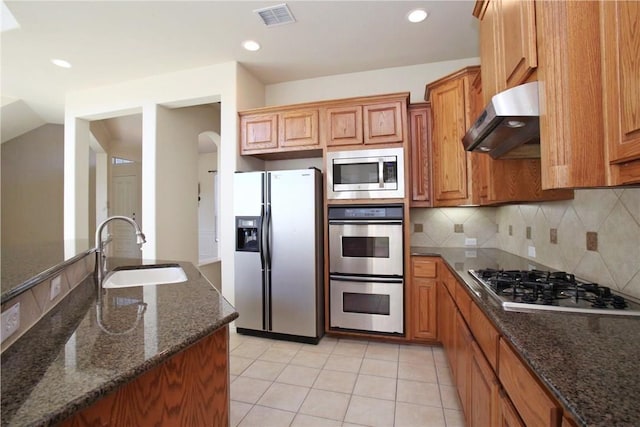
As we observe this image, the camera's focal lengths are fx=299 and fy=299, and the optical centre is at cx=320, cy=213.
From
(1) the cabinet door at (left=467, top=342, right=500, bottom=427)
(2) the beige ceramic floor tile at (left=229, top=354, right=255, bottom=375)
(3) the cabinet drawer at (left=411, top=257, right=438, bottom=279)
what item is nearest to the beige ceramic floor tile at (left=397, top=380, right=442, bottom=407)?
(1) the cabinet door at (left=467, top=342, right=500, bottom=427)

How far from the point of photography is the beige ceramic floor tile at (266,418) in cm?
180

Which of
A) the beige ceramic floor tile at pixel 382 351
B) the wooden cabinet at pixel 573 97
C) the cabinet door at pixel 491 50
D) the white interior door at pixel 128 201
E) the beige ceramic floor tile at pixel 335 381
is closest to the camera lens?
the wooden cabinet at pixel 573 97

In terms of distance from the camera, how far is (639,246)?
4.11 ft

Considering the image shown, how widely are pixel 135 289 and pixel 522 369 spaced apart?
161 centimetres

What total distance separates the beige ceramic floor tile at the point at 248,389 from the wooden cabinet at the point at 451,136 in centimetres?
220

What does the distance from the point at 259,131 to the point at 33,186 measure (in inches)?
199

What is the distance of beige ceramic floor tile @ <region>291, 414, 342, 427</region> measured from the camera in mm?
1788

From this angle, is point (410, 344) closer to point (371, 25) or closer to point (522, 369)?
point (522, 369)

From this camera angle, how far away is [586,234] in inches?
63.5

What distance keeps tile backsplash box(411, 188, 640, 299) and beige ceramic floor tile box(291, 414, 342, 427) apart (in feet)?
5.37

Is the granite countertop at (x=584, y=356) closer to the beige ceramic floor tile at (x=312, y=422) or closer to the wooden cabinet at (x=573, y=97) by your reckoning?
the wooden cabinet at (x=573, y=97)

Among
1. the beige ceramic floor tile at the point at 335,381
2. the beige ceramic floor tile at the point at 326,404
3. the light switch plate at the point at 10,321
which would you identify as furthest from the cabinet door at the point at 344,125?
the light switch plate at the point at 10,321

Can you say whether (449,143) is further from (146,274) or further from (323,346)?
(146,274)

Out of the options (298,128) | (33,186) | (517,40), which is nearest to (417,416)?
(517,40)
